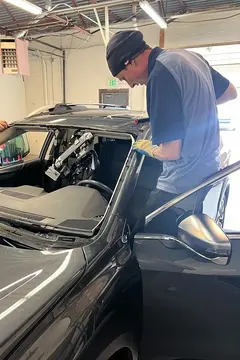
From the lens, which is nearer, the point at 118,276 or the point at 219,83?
the point at 118,276

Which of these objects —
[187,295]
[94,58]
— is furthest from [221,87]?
[94,58]

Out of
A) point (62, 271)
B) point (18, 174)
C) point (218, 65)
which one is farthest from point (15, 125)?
point (218, 65)

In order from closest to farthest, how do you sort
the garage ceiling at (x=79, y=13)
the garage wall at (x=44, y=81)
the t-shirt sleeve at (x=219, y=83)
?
the t-shirt sleeve at (x=219, y=83) → the garage ceiling at (x=79, y=13) → the garage wall at (x=44, y=81)

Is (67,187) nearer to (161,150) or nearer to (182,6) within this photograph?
(161,150)

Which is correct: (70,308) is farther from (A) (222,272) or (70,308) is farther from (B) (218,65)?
(B) (218,65)

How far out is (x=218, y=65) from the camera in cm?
678

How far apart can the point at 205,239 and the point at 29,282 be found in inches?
23.1

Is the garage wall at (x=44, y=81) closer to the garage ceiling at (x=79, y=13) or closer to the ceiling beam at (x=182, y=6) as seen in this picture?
the garage ceiling at (x=79, y=13)

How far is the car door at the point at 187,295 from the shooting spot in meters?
1.24

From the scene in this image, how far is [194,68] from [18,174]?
166 centimetres

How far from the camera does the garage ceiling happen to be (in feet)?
16.3

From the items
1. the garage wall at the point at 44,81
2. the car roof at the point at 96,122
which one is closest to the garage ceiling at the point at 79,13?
the garage wall at the point at 44,81

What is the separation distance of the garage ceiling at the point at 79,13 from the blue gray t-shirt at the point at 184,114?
11.8 feet

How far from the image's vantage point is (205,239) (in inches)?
44.4
